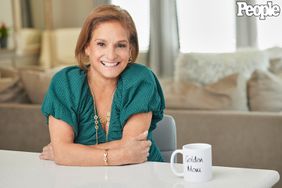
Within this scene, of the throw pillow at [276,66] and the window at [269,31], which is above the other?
the window at [269,31]

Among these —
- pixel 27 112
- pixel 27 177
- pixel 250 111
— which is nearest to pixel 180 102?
pixel 250 111

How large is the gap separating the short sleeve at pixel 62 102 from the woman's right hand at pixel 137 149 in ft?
0.65

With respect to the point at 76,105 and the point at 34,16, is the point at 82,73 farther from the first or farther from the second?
the point at 34,16

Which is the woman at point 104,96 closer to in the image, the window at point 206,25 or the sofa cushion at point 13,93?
the sofa cushion at point 13,93

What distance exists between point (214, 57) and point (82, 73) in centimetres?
204

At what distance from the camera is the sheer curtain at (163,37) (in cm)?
467

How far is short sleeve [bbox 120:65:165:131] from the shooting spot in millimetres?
1872

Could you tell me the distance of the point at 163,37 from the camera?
15.5 ft

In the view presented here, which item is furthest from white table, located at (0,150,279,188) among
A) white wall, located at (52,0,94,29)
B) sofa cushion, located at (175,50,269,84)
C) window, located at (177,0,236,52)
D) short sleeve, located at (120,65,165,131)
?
white wall, located at (52,0,94,29)

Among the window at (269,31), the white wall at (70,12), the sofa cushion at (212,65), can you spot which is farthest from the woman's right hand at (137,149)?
the white wall at (70,12)

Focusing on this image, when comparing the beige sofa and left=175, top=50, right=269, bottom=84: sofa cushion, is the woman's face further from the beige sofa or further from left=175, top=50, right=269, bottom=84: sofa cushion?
left=175, top=50, right=269, bottom=84: sofa cushion

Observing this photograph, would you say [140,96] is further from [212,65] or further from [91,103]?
[212,65]

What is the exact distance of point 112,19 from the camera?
1953 millimetres

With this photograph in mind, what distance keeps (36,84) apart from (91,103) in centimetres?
157
